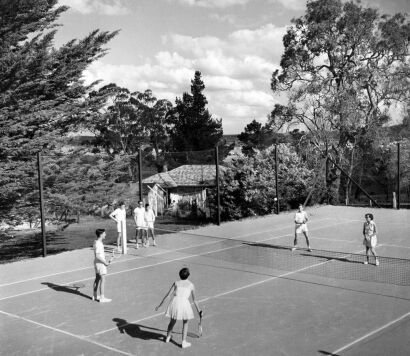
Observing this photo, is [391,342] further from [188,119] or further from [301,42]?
[188,119]

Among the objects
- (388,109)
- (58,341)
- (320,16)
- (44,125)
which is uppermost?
(320,16)

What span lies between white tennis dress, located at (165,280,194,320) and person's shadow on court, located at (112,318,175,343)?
0.96m

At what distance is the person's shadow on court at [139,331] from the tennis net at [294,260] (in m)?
5.19

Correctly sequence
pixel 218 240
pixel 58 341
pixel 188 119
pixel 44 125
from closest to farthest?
1. pixel 58 341
2. pixel 218 240
3. pixel 44 125
4. pixel 188 119

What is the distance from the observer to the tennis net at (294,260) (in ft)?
44.9

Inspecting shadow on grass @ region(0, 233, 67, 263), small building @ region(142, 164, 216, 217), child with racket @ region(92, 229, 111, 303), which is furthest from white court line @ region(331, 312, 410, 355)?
small building @ region(142, 164, 216, 217)

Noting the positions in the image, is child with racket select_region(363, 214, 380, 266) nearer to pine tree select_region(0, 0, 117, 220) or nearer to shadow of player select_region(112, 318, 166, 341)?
shadow of player select_region(112, 318, 166, 341)

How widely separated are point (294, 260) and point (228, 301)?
15.0 ft

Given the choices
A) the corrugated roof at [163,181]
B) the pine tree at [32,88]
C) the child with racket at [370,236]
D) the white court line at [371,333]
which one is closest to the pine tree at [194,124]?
the corrugated roof at [163,181]

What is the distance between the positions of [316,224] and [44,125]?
1275 centimetres

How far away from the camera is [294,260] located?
15766 millimetres

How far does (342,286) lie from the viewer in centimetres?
1262

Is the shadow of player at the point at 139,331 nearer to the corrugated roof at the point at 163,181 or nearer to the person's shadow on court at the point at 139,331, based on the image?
the person's shadow on court at the point at 139,331

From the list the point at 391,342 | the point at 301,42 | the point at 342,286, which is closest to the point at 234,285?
the point at 342,286
